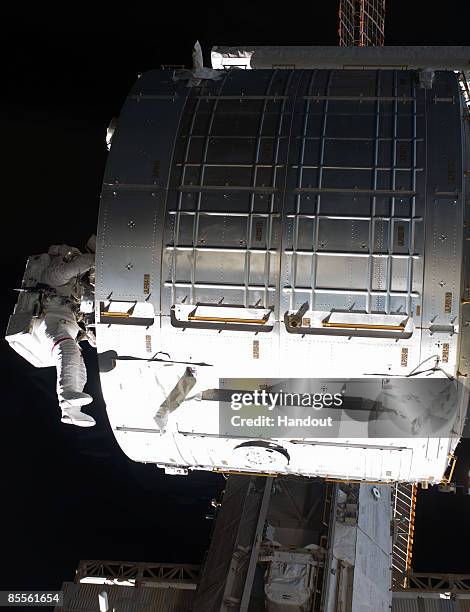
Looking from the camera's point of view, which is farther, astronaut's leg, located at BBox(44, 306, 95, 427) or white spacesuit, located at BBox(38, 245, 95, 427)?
white spacesuit, located at BBox(38, 245, 95, 427)

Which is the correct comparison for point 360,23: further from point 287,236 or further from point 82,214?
point 287,236

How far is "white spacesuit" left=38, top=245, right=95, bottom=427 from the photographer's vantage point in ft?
71.5

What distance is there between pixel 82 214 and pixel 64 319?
953 cm

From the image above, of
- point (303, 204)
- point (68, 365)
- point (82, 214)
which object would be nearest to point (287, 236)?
point (303, 204)

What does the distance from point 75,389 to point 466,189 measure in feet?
32.2

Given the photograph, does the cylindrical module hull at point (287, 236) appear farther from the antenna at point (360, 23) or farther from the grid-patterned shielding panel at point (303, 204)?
the antenna at point (360, 23)

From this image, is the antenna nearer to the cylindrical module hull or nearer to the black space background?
the black space background

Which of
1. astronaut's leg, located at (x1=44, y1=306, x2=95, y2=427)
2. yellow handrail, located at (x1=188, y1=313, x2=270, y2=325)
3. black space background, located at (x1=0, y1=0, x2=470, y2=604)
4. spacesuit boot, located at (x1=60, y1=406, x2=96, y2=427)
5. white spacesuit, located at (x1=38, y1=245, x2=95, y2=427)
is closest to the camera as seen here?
yellow handrail, located at (x1=188, y1=313, x2=270, y2=325)

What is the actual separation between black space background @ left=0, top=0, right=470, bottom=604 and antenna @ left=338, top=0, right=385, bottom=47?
16.7 inches

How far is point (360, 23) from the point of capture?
31.8 meters

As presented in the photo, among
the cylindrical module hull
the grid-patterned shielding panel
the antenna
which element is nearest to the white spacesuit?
the cylindrical module hull

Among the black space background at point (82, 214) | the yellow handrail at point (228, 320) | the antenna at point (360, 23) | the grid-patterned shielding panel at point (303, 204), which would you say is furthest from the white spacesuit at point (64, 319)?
the antenna at point (360, 23)

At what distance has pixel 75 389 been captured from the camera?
71.0ft

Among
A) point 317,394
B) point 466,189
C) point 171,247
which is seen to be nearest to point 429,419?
point 317,394
